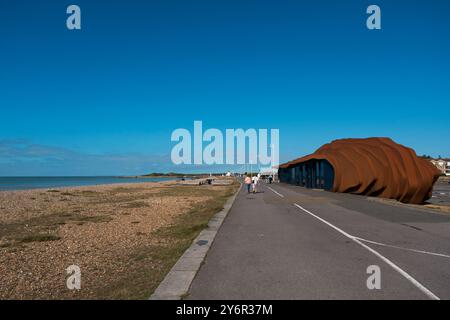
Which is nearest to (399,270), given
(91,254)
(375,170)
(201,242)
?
(201,242)

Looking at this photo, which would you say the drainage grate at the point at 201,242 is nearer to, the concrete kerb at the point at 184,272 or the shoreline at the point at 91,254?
the concrete kerb at the point at 184,272

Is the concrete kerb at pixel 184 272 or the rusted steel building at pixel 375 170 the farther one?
the rusted steel building at pixel 375 170

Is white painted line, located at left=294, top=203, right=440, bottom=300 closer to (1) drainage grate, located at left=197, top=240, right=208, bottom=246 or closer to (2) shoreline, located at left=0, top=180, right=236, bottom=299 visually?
(1) drainage grate, located at left=197, top=240, right=208, bottom=246

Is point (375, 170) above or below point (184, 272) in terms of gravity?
above

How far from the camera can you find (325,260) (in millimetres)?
7613

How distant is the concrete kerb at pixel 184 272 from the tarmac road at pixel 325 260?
0.15m

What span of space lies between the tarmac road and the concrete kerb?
0.49 feet

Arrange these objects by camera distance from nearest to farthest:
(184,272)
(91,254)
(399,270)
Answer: (184,272) → (399,270) → (91,254)

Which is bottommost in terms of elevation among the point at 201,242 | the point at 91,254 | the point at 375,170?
the point at 91,254

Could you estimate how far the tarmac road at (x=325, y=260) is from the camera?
561 centimetres

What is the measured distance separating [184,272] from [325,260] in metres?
2.83

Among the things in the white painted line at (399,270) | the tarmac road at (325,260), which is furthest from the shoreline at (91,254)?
the white painted line at (399,270)

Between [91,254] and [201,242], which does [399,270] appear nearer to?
[201,242]
